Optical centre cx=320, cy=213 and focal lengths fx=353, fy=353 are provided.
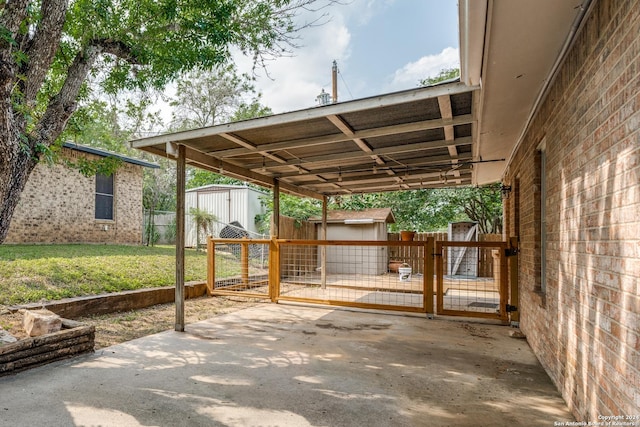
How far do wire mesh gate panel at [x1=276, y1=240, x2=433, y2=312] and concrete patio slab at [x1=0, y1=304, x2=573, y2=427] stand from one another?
1733 millimetres

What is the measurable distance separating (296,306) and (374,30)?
28.2ft

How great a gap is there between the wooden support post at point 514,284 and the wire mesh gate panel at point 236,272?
13.4 feet

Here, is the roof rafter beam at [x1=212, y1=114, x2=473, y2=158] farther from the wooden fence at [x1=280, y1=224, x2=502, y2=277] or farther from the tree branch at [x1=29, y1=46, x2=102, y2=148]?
the wooden fence at [x1=280, y1=224, x2=502, y2=277]

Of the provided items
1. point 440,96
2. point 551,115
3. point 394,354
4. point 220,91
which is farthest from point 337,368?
point 220,91

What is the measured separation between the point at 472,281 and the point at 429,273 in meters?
5.21

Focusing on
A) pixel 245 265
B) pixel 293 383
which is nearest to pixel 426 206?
pixel 245 265

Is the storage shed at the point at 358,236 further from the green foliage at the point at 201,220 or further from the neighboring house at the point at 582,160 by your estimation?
the neighboring house at the point at 582,160

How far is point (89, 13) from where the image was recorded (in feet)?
15.2

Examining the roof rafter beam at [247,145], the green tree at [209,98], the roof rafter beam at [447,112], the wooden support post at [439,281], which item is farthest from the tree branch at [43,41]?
the green tree at [209,98]

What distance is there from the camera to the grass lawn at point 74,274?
500 centimetres

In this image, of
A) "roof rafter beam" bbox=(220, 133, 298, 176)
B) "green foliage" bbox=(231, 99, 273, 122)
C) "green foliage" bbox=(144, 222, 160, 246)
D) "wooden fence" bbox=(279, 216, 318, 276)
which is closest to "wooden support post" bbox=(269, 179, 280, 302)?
"roof rafter beam" bbox=(220, 133, 298, 176)

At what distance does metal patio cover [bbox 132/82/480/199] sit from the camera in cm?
356

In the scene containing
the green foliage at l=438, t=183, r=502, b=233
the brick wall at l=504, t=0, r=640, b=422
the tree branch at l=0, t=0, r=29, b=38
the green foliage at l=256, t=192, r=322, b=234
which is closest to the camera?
the brick wall at l=504, t=0, r=640, b=422

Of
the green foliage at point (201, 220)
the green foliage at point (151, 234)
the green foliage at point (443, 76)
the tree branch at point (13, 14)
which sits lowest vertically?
the green foliage at point (151, 234)
